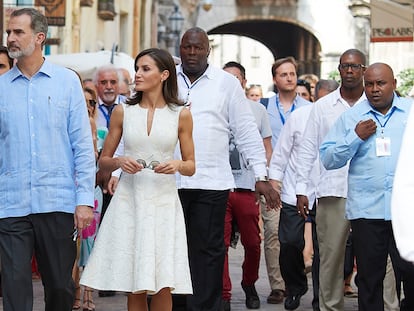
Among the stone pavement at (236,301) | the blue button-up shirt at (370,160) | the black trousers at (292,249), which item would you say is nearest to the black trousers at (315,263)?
the black trousers at (292,249)

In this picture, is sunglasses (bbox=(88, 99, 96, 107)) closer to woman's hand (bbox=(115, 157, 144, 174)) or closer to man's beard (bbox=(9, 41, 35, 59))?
woman's hand (bbox=(115, 157, 144, 174))

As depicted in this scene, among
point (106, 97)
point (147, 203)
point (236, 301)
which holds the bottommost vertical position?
point (236, 301)

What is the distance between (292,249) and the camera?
10602 mm

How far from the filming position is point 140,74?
7.79 m

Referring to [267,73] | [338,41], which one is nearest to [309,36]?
[338,41]

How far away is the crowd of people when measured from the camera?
6.98m

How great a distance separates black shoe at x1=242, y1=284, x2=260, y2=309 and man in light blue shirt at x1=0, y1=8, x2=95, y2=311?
3.68m

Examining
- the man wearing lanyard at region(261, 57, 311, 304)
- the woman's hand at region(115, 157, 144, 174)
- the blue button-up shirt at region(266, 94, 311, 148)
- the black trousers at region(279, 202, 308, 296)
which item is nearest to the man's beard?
the woman's hand at region(115, 157, 144, 174)

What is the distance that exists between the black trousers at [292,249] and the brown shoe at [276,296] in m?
0.42

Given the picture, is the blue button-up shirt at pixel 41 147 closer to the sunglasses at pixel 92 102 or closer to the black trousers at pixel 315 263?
the black trousers at pixel 315 263

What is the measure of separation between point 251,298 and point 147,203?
3.31 metres

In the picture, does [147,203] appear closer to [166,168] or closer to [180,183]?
[166,168]

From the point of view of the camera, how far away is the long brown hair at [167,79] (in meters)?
7.82

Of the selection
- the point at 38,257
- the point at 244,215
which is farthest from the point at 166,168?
the point at 244,215
